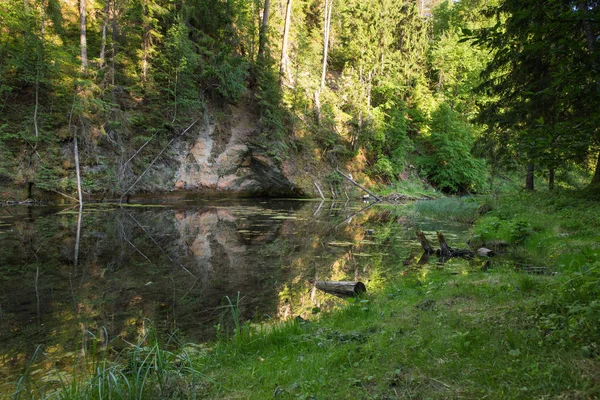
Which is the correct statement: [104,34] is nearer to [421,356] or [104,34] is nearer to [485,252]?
[485,252]

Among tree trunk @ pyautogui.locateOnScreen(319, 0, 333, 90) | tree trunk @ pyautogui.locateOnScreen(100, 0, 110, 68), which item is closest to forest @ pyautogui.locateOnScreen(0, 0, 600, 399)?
tree trunk @ pyautogui.locateOnScreen(100, 0, 110, 68)

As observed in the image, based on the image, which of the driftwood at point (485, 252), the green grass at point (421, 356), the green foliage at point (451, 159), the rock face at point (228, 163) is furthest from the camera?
the green foliage at point (451, 159)

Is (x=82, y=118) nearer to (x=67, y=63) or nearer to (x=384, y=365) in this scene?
(x=67, y=63)

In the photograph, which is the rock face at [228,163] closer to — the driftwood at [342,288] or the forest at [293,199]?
the forest at [293,199]

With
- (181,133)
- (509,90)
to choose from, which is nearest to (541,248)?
(509,90)

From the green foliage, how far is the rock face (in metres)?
17.2

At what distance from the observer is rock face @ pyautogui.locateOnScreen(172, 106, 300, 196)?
83.7ft

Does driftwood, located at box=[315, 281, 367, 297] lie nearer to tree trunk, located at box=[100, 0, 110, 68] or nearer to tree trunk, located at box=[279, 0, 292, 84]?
tree trunk, located at box=[100, 0, 110, 68]

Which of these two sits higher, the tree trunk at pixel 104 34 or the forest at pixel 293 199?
the tree trunk at pixel 104 34

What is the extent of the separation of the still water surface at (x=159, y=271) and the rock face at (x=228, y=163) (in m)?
9.57

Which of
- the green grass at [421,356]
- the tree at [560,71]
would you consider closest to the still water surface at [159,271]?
the green grass at [421,356]

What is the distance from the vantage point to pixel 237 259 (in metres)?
9.59

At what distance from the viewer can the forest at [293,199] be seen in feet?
10.9

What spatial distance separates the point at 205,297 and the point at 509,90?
578 inches
